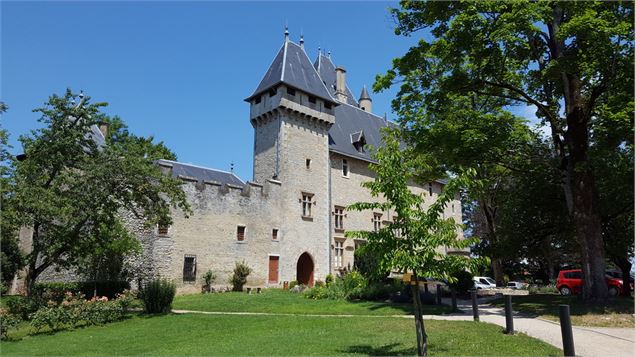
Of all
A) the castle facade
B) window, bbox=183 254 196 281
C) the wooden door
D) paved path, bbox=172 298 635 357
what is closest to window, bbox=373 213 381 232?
the castle facade

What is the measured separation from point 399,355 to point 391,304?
9.07 meters

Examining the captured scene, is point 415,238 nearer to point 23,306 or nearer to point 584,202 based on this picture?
point 584,202

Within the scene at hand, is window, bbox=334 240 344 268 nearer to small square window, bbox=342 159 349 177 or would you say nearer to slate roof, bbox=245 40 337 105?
small square window, bbox=342 159 349 177

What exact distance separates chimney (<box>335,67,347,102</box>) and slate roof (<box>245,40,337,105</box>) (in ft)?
22.0

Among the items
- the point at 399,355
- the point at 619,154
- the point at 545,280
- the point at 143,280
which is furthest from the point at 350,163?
the point at 399,355

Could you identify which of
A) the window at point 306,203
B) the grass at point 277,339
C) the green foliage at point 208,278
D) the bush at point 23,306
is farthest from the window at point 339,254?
the bush at point 23,306

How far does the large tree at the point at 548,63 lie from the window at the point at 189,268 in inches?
562

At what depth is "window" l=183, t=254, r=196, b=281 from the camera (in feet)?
80.6

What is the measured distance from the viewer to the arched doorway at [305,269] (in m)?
30.1

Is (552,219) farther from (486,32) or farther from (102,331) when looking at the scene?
(102,331)

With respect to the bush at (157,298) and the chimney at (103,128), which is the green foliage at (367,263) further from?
the chimney at (103,128)

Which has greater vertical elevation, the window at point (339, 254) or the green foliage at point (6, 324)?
the window at point (339, 254)

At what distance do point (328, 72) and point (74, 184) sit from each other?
1137 inches

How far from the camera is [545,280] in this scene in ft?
137
